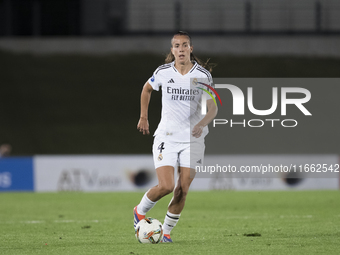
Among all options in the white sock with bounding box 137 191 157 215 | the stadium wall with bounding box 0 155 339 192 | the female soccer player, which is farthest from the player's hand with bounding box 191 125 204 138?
the stadium wall with bounding box 0 155 339 192

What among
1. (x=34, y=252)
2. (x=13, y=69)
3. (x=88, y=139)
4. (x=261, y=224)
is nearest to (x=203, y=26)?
(x=88, y=139)

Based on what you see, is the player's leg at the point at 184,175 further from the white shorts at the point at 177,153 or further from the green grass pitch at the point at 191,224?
the green grass pitch at the point at 191,224

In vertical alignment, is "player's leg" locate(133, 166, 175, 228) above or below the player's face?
below

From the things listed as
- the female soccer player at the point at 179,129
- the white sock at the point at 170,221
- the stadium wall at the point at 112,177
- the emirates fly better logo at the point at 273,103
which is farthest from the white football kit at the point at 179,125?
the emirates fly better logo at the point at 273,103

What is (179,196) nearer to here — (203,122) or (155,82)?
(203,122)

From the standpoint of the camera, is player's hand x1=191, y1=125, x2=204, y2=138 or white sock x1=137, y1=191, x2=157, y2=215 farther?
white sock x1=137, y1=191, x2=157, y2=215

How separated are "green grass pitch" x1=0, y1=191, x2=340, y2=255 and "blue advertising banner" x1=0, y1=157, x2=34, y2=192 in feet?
4.22

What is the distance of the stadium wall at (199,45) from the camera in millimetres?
21234

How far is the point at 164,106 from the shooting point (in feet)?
19.6

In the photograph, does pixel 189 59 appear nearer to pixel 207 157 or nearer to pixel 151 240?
pixel 151 240

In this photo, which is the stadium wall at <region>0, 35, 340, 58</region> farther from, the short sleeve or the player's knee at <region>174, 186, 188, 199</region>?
the player's knee at <region>174, 186, 188, 199</region>

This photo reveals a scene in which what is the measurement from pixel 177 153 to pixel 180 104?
1.71ft

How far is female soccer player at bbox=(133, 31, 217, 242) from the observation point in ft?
19.2

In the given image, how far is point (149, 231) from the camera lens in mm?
5734
